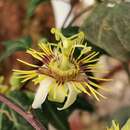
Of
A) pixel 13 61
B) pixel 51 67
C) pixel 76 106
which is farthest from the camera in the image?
pixel 13 61

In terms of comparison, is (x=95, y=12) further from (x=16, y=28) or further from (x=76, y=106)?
(x=16, y=28)

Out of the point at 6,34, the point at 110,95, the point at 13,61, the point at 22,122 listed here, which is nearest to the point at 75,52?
the point at 22,122

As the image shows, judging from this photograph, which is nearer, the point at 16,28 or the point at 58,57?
the point at 58,57

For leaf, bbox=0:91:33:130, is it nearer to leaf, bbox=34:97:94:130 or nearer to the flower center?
leaf, bbox=34:97:94:130

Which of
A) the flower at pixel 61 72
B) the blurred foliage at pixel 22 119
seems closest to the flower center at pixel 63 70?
the flower at pixel 61 72

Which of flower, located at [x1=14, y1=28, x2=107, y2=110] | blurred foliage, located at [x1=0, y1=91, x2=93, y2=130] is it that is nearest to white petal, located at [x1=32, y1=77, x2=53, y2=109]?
flower, located at [x1=14, y1=28, x2=107, y2=110]

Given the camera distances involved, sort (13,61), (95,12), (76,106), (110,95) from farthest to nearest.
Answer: (110,95) → (13,61) → (76,106) → (95,12)
